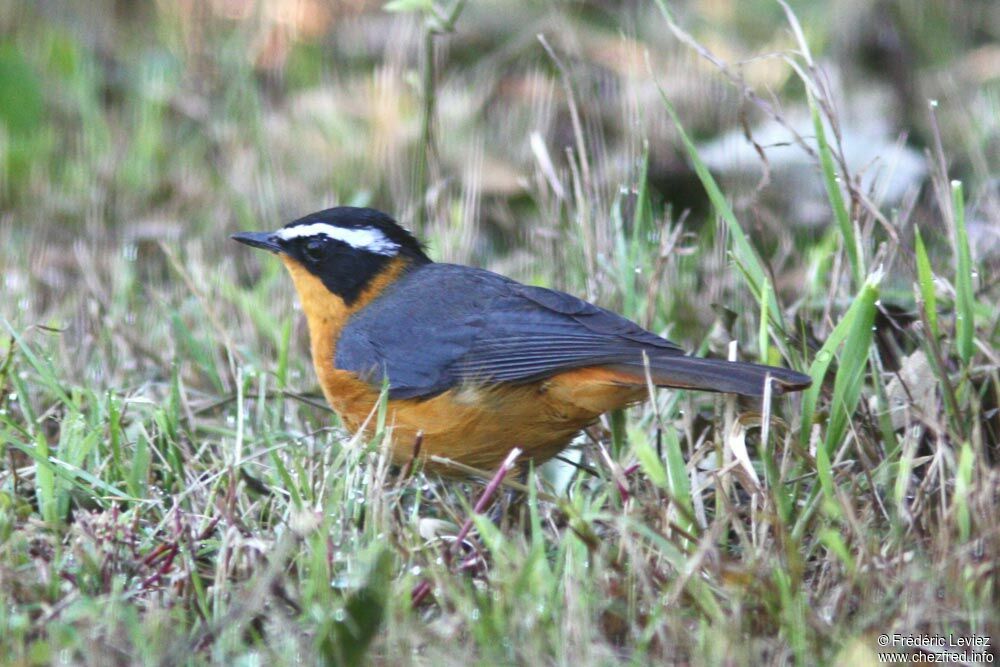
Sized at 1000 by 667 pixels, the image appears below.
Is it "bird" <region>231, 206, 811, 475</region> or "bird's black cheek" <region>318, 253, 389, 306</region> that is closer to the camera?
"bird" <region>231, 206, 811, 475</region>

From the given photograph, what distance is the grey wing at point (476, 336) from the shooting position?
4.35m

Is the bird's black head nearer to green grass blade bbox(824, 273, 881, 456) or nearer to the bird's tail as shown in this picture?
the bird's tail

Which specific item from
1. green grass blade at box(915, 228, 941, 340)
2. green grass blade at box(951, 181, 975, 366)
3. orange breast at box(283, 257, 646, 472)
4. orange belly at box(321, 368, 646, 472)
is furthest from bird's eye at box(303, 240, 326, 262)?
green grass blade at box(951, 181, 975, 366)

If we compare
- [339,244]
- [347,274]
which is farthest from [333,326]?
[339,244]

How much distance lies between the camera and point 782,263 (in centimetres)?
575

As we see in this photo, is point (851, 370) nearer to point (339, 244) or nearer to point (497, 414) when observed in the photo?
point (497, 414)

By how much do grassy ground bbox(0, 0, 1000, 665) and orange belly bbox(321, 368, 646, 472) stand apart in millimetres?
144

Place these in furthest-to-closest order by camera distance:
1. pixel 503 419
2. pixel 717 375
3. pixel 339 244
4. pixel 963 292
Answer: pixel 339 244
pixel 503 419
pixel 963 292
pixel 717 375

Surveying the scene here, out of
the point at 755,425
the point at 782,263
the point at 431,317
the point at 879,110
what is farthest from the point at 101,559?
the point at 879,110

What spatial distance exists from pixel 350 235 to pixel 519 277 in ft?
3.82

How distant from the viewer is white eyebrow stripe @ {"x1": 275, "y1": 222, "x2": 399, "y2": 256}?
507 centimetres

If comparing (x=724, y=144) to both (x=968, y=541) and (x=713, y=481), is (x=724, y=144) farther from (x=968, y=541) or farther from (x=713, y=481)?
(x=968, y=541)

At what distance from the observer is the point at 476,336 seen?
15.2 ft

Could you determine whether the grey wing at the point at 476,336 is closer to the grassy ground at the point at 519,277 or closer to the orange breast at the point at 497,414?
the orange breast at the point at 497,414
